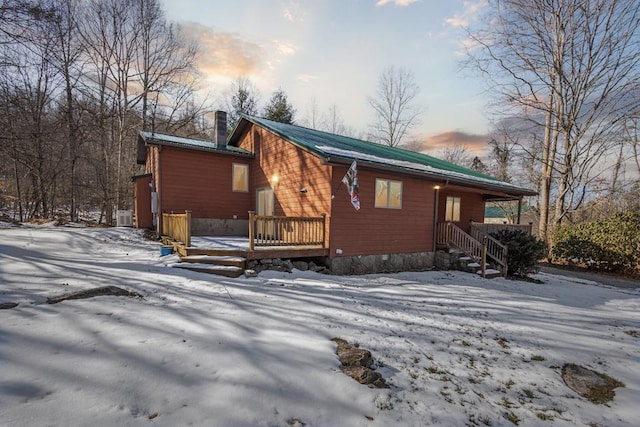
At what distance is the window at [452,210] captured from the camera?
13.0 meters

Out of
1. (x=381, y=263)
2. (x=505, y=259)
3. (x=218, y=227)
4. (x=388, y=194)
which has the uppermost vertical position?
(x=388, y=194)

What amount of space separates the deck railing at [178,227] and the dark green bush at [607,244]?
1717cm

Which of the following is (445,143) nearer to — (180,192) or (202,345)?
(180,192)

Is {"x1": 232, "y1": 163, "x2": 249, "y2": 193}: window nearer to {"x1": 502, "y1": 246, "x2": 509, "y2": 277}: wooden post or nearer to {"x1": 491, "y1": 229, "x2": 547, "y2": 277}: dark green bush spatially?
{"x1": 502, "y1": 246, "x2": 509, "y2": 277}: wooden post

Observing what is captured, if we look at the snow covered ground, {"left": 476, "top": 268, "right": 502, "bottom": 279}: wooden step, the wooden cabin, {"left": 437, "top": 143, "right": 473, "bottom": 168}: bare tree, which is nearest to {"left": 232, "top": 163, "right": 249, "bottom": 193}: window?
the wooden cabin

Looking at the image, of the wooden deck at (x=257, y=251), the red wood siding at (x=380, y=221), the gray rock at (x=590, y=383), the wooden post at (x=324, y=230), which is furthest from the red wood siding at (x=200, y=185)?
the gray rock at (x=590, y=383)

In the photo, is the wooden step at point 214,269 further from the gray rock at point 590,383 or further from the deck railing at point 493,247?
the deck railing at point 493,247

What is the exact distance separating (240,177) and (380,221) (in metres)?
6.61

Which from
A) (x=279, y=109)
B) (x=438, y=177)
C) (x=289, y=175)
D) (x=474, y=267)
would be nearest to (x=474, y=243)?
(x=474, y=267)

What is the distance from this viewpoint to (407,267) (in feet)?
34.1

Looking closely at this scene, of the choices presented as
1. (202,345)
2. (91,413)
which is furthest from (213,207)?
(91,413)

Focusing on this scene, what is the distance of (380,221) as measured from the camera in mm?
9703

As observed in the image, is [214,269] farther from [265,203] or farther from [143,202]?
[143,202]

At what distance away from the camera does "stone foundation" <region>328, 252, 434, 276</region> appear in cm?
886
